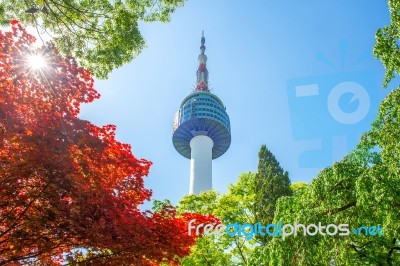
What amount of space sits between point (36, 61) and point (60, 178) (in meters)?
3.18

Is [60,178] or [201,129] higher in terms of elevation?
[201,129]

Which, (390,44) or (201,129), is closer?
(390,44)

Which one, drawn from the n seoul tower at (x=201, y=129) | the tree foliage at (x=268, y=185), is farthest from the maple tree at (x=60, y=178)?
the n seoul tower at (x=201, y=129)

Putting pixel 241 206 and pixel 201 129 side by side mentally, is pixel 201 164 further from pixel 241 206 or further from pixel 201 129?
pixel 241 206

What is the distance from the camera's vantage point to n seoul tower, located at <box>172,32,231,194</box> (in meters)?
65.5

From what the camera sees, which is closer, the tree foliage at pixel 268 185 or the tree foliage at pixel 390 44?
the tree foliage at pixel 390 44

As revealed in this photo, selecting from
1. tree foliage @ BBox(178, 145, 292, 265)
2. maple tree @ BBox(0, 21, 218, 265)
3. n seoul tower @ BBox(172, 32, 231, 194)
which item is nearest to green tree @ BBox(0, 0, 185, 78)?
maple tree @ BBox(0, 21, 218, 265)

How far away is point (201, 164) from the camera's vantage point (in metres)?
67.1

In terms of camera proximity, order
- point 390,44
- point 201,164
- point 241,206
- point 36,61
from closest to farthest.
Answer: point 390,44 < point 36,61 < point 241,206 < point 201,164

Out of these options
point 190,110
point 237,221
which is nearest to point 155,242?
point 237,221

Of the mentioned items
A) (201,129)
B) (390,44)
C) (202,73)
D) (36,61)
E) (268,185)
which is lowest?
(390,44)

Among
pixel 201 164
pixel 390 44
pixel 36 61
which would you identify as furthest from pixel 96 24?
pixel 201 164

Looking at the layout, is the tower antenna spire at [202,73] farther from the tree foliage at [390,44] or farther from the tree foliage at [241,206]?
the tree foliage at [390,44]

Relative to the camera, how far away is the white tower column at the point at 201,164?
211 ft
